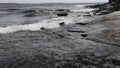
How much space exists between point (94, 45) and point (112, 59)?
278 cm

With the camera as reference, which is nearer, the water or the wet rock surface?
the wet rock surface

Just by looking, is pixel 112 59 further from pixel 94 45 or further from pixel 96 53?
pixel 94 45

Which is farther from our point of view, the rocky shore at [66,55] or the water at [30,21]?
the water at [30,21]

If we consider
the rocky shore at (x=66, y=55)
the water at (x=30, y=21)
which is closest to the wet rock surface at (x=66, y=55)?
the rocky shore at (x=66, y=55)

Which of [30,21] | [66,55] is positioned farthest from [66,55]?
[30,21]

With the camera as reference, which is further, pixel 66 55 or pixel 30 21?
pixel 30 21

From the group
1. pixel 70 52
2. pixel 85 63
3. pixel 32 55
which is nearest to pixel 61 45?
pixel 70 52

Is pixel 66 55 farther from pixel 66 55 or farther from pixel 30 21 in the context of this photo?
pixel 30 21

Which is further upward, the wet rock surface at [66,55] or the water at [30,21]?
the wet rock surface at [66,55]

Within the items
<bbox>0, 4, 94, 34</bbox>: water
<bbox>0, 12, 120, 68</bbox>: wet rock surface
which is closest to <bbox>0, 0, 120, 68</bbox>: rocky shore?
<bbox>0, 12, 120, 68</bbox>: wet rock surface

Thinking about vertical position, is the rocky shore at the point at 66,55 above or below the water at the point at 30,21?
above

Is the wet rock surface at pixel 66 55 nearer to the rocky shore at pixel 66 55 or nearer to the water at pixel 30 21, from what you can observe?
the rocky shore at pixel 66 55

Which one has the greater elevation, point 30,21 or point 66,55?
point 66,55

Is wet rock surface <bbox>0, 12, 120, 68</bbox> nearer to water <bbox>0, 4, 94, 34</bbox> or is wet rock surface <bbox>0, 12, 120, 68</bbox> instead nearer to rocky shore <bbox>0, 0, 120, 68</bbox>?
rocky shore <bbox>0, 0, 120, 68</bbox>
